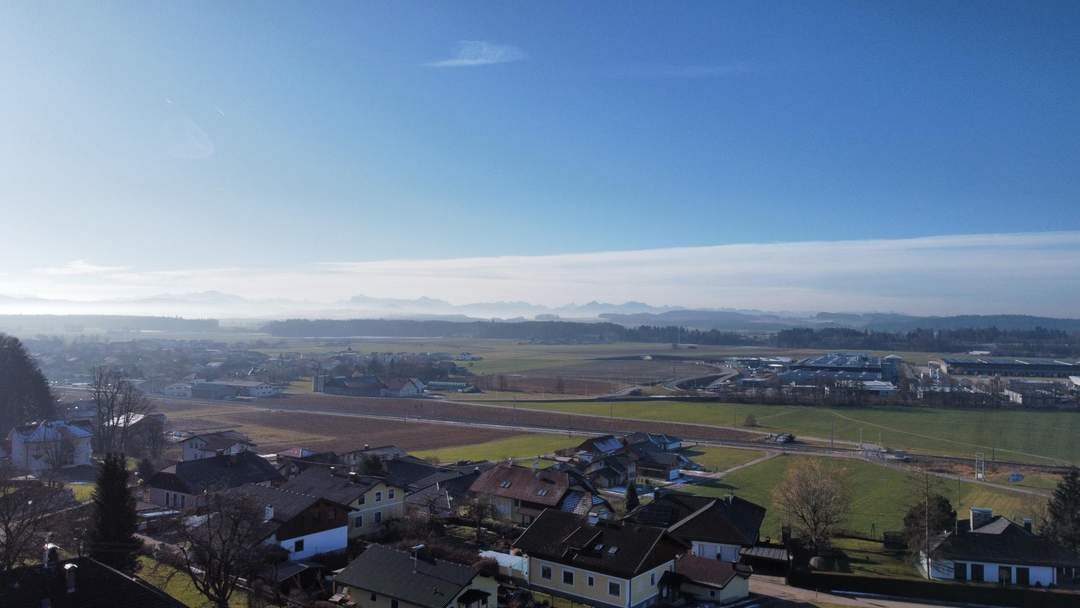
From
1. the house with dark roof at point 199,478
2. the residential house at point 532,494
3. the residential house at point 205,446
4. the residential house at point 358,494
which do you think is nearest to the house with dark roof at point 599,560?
the residential house at point 532,494

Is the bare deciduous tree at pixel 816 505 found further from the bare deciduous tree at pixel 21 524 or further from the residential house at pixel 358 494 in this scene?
the bare deciduous tree at pixel 21 524

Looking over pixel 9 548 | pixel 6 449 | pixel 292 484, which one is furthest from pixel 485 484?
pixel 6 449

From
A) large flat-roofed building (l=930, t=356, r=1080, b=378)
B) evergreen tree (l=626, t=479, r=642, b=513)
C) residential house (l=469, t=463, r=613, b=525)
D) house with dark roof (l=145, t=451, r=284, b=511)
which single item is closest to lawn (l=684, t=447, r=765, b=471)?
evergreen tree (l=626, t=479, r=642, b=513)

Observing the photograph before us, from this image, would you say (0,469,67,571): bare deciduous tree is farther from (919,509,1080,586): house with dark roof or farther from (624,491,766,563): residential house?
(919,509,1080,586): house with dark roof

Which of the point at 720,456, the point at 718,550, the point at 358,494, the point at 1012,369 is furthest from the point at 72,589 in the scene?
the point at 1012,369

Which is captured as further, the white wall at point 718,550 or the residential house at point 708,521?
the residential house at point 708,521
